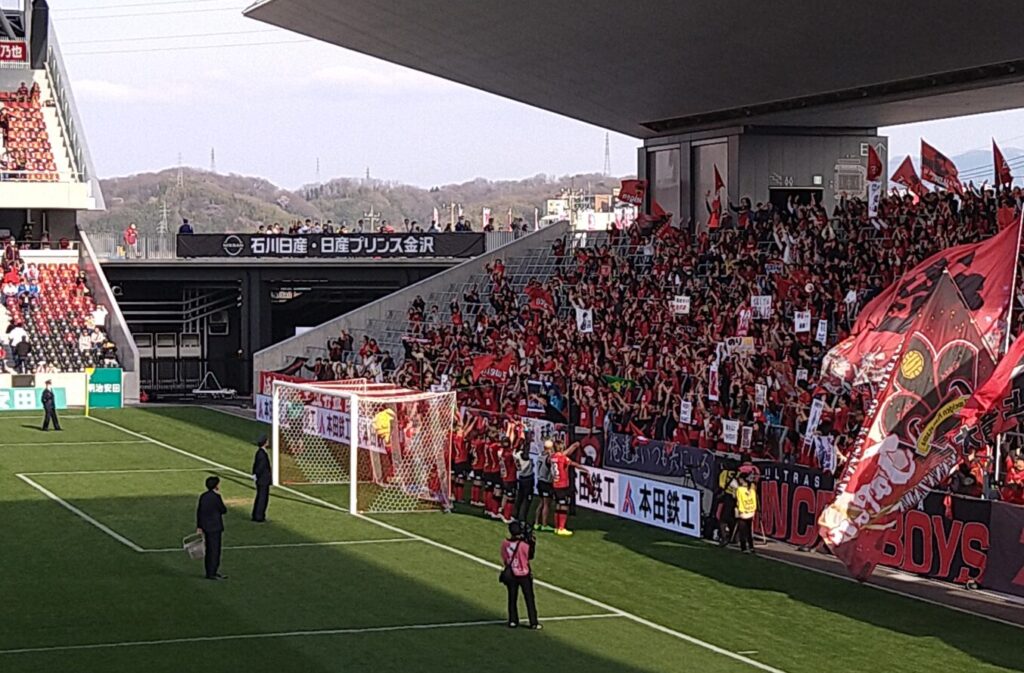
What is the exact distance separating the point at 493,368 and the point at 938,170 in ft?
35.9

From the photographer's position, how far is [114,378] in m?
49.8

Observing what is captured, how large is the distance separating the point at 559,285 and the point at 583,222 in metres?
23.0

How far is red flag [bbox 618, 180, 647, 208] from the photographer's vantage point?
45.5 meters

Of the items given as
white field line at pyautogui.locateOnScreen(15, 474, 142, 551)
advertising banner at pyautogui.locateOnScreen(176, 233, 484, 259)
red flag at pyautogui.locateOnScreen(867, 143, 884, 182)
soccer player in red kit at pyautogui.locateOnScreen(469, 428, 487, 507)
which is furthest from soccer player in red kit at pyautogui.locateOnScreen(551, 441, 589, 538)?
advertising banner at pyautogui.locateOnScreen(176, 233, 484, 259)

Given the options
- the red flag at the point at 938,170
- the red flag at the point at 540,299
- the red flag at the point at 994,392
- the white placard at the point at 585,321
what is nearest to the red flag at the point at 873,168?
the red flag at the point at 938,170

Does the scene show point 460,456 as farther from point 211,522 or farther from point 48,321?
point 48,321

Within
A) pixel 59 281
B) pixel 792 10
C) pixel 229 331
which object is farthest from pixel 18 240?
pixel 792 10

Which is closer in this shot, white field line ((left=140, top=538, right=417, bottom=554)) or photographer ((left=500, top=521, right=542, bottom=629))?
photographer ((left=500, top=521, right=542, bottom=629))

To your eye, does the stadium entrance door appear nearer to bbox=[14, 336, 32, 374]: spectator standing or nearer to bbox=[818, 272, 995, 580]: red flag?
bbox=[818, 272, 995, 580]: red flag

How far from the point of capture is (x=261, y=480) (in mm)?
27500

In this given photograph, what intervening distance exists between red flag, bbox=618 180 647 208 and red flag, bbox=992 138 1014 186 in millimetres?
15365

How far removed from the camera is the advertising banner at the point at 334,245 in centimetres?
5672

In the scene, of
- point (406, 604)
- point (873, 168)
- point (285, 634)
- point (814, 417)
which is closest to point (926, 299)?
point (814, 417)

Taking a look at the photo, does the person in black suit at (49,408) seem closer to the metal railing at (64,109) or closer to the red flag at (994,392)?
the metal railing at (64,109)
